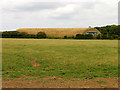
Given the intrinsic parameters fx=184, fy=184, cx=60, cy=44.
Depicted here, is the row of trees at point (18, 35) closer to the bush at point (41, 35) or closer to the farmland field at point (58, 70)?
the bush at point (41, 35)

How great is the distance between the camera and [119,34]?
183 feet

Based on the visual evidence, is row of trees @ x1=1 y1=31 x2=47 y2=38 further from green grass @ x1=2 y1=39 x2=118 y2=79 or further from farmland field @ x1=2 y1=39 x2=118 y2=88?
farmland field @ x1=2 y1=39 x2=118 y2=88

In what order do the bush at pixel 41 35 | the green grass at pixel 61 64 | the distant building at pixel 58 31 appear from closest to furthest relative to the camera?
the green grass at pixel 61 64
the bush at pixel 41 35
the distant building at pixel 58 31

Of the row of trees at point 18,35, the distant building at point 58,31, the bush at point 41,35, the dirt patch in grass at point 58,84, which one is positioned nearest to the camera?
the dirt patch in grass at point 58,84

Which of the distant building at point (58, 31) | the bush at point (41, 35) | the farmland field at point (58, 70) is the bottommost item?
the farmland field at point (58, 70)

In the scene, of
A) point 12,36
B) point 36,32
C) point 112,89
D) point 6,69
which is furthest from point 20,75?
point 36,32

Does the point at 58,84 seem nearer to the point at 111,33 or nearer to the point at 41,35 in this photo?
the point at 41,35

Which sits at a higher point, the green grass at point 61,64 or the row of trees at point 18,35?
the row of trees at point 18,35

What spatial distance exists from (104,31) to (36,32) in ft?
73.5

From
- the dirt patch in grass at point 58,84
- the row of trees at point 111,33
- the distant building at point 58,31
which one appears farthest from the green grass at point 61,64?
the distant building at point 58,31

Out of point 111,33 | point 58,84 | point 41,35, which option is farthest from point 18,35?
point 58,84

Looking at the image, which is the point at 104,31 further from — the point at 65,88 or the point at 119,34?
the point at 65,88

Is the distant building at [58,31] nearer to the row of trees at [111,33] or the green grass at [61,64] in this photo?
the row of trees at [111,33]

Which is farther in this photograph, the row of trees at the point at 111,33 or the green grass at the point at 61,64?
the row of trees at the point at 111,33
